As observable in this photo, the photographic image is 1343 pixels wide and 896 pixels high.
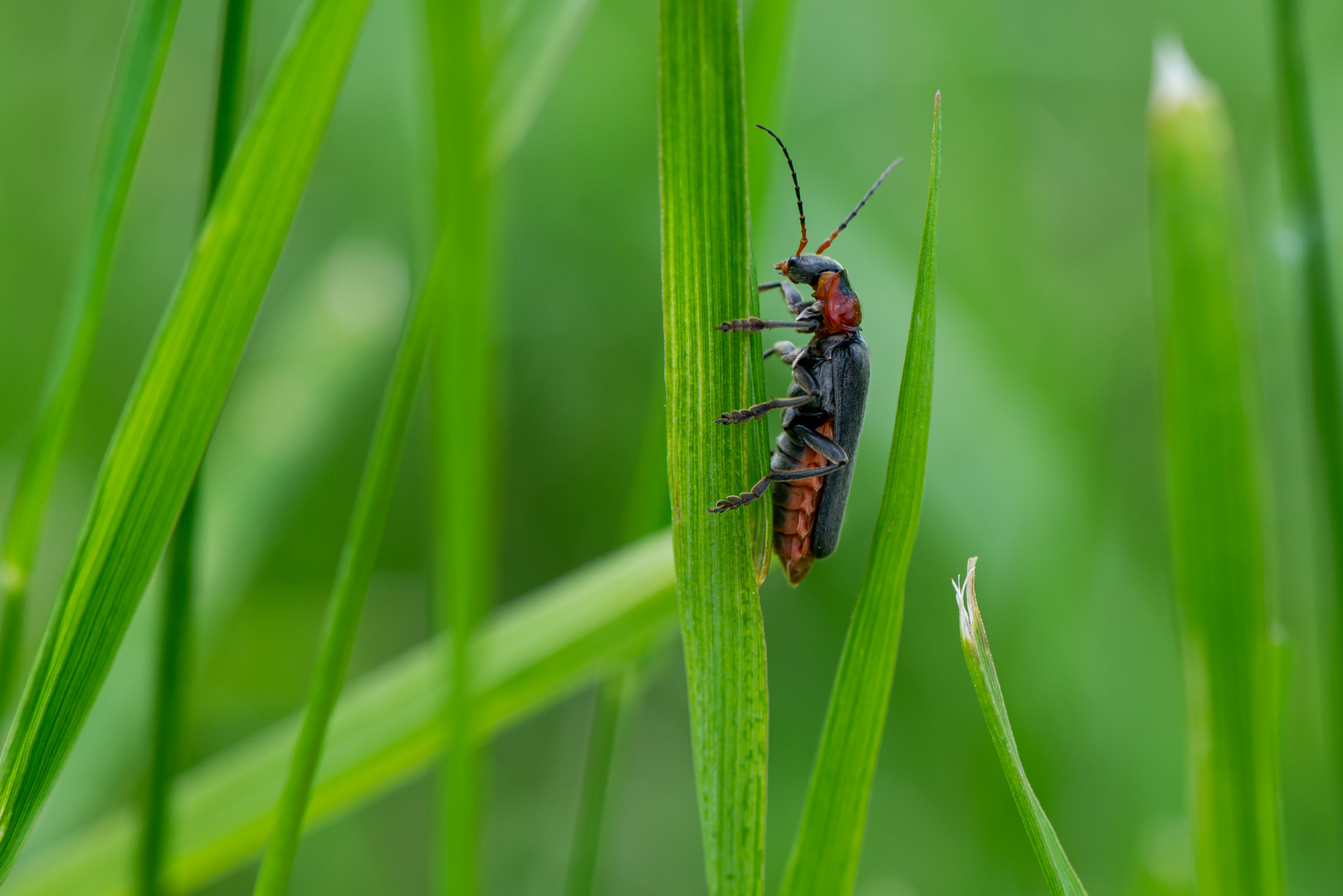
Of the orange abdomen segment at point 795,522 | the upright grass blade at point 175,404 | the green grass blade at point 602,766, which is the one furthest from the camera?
the orange abdomen segment at point 795,522

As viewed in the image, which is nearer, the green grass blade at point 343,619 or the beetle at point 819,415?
the green grass blade at point 343,619

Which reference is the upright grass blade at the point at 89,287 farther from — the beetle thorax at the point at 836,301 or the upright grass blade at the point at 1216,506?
the beetle thorax at the point at 836,301

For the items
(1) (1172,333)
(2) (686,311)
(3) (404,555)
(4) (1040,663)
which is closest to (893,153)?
(4) (1040,663)

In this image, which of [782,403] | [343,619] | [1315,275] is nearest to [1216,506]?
[1315,275]

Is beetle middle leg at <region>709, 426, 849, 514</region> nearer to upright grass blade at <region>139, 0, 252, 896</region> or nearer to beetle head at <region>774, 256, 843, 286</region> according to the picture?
beetle head at <region>774, 256, 843, 286</region>

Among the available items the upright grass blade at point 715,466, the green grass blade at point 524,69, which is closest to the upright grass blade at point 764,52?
the green grass blade at point 524,69

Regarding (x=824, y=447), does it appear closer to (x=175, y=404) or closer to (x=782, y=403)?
(x=782, y=403)
